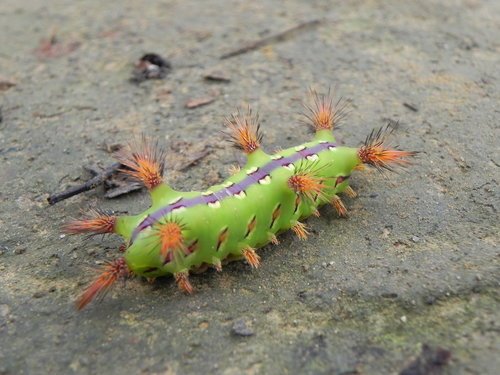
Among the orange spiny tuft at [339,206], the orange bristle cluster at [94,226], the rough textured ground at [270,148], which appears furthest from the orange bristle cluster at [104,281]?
the orange spiny tuft at [339,206]

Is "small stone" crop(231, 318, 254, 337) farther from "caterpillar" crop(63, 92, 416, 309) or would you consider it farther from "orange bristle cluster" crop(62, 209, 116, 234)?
"orange bristle cluster" crop(62, 209, 116, 234)

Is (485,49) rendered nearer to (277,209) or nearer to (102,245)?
(277,209)

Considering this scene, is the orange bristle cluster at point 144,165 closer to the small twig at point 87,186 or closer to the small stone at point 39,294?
the small twig at point 87,186

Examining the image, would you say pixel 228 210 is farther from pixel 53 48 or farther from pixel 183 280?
pixel 53 48

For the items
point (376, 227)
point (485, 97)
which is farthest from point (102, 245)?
point (485, 97)

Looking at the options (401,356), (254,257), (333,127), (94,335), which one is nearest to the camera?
(401,356)

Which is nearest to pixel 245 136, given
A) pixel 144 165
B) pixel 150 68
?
pixel 144 165
